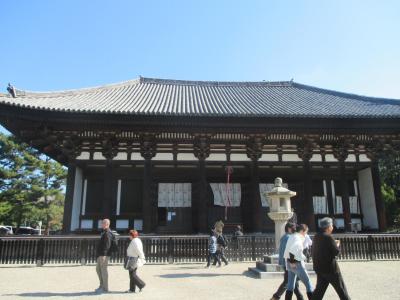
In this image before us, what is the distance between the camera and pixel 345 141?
14.1 meters

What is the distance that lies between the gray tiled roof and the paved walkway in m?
5.67

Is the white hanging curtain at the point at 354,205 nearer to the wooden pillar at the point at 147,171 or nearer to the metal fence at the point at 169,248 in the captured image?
the metal fence at the point at 169,248

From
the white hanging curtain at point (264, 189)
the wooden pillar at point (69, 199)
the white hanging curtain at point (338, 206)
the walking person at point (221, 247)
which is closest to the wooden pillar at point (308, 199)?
the white hanging curtain at point (264, 189)

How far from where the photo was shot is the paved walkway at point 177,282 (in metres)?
6.51

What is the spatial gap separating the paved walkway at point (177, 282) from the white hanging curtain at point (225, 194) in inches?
183

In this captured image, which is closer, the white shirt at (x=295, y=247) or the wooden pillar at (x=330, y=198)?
the white shirt at (x=295, y=247)

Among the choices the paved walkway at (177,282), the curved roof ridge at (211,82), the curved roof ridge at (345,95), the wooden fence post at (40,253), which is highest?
the curved roof ridge at (211,82)

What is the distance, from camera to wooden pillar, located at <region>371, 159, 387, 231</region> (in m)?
13.9

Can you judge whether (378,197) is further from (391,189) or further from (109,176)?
(391,189)

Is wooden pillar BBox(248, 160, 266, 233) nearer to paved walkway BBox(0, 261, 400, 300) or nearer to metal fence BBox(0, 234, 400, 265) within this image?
metal fence BBox(0, 234, 400, 265)

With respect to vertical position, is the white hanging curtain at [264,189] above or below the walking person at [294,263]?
above

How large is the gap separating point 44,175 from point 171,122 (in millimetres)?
27249

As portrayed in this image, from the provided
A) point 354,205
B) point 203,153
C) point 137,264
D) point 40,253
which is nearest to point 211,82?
point 203,153

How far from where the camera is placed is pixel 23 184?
108 feet
